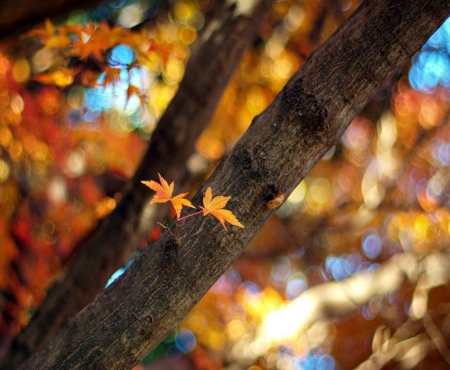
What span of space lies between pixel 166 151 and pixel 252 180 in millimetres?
1276

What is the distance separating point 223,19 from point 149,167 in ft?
3.05

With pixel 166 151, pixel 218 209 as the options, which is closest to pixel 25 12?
pixel 166 151

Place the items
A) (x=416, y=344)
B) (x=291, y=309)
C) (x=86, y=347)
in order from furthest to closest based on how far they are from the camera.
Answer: (x=416, y=344) < (x=291, y=309) < (x=86, y=347)

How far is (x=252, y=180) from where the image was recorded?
1248mm

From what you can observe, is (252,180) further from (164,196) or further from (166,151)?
(166,151)

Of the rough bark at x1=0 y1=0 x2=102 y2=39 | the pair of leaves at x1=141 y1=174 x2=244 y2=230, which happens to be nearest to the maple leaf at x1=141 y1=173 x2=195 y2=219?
the pair of leaves at x1=141 y1=174 x2=244 y2=230

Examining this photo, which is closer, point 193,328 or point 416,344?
point 416,344

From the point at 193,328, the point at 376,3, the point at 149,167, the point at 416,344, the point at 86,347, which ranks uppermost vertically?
the point at 376,3

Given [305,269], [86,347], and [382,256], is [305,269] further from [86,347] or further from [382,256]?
[86,347]

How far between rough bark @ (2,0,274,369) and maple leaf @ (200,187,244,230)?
1264 mm

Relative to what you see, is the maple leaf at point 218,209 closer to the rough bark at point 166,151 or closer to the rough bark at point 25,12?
the rough bark at point 166,151

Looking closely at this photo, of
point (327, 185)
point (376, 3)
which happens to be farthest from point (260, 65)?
point (376, 3)

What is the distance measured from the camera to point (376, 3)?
52.1 inches

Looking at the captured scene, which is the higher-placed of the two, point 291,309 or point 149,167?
point 149,167
